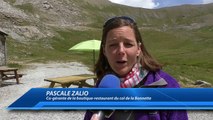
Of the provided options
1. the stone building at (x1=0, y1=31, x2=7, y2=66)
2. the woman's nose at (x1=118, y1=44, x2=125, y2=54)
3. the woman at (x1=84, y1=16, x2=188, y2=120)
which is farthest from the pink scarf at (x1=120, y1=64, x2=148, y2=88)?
the stone building at (x1=0, y1=31, x2=7, y2=66)

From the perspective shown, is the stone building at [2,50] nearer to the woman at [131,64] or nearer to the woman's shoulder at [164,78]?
the woman at [131,64]

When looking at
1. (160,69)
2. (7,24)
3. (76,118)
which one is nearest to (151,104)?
(160,69)

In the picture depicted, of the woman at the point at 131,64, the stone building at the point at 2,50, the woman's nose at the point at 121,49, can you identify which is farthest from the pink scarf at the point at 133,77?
the stone building at the point at 2,50

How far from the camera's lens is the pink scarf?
224cm

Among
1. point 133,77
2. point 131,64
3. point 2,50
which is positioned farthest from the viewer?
point 2,50

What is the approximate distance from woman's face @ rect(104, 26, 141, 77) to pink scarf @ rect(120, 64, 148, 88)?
4cm

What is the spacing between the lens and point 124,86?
7.40 feet

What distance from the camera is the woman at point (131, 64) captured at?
2.19 m

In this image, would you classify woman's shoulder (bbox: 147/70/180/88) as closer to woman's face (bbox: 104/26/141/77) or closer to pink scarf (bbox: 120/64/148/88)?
pink scarf (bbox: 120/64/148/88)

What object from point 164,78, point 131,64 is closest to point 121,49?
point 131,64

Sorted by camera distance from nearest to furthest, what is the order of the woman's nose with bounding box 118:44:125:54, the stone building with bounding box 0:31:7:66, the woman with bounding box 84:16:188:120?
the woman with bounding box 84:16:188:120 < the woman's nose with bounding box 118:44:125:54 < the stone building with bounding box 0:31:7:66

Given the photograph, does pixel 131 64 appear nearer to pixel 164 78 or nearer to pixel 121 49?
pixel 121 49

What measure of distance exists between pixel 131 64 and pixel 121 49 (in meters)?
0.13

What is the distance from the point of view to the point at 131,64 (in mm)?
2367
